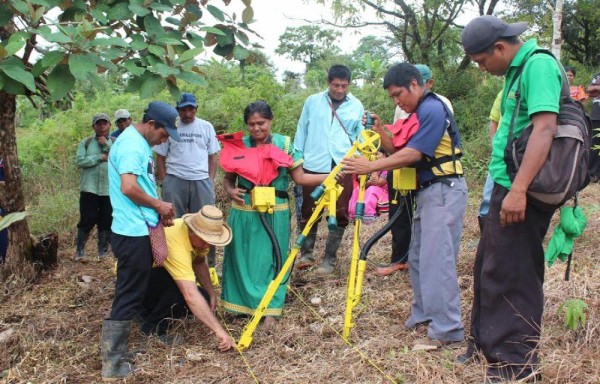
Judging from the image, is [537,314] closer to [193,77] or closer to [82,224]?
[193,77]

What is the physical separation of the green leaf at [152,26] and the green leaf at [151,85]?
26cm

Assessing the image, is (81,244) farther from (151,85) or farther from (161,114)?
(151,85)

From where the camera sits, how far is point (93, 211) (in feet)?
19.7

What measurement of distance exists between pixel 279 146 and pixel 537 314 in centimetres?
213

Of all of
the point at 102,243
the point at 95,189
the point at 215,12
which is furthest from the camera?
the point at 102,243

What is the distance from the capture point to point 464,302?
3.92 metres

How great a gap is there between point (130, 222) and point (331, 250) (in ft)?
6.89

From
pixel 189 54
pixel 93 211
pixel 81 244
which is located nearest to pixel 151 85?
Answer: pixel 189 54

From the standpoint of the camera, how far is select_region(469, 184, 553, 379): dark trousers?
2551 millimetres

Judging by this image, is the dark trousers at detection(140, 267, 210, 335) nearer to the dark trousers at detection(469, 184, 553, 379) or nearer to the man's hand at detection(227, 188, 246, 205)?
the man's hand at detection(227, 188, 246, 205)

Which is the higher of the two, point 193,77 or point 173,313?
point 193,77

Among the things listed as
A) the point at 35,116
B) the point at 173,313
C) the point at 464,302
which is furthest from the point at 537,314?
the point at 35,116

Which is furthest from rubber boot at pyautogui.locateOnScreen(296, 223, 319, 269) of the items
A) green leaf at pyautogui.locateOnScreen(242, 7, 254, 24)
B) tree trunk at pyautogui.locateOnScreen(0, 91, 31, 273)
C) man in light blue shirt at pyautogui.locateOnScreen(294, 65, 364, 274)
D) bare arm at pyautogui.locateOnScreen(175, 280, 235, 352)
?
tree trunk at pyautogui.locateOnScreen(0, 91, 31, 273)

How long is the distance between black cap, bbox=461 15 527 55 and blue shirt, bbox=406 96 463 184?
0.70 metres
